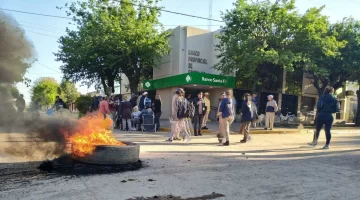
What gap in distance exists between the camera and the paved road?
4238mm

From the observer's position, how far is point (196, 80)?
19547mm

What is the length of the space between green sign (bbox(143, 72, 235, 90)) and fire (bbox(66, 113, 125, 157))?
13.5 m

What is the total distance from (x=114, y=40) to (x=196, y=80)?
21.5 feet

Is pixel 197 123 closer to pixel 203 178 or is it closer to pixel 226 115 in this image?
pixel 226 115

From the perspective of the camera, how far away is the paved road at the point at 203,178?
4238 millimetres

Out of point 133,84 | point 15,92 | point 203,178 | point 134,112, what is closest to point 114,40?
point 133,84

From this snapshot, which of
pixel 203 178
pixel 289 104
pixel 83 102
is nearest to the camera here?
pixel 203 178

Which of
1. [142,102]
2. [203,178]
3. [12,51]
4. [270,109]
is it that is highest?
[12,51]

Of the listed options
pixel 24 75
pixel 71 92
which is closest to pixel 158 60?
pixel 24 75

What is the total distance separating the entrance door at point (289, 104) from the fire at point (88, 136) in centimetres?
2268

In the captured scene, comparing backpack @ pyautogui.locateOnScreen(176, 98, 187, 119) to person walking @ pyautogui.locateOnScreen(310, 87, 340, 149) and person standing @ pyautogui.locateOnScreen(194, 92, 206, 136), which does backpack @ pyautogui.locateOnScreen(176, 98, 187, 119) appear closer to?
person standing @ pyautogui.locateOnScreen(194, 92, 206, 136)

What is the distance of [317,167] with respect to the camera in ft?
20.7

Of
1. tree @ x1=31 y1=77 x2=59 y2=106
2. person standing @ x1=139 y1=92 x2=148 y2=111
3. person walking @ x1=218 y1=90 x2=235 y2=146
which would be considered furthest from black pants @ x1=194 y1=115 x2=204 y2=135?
tree @ x1=31 y1=77 x2=59 y2=106

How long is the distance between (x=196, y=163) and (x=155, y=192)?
7.47 feet
